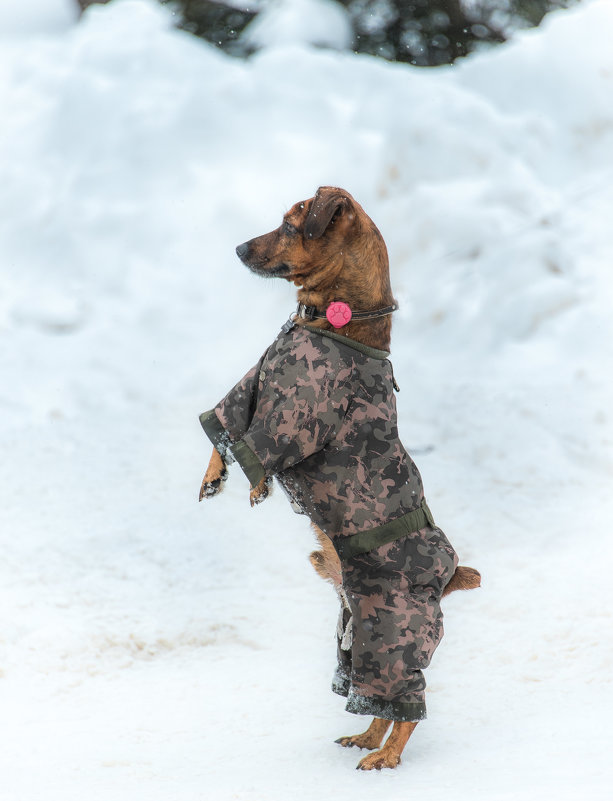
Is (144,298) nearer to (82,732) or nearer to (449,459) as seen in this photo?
(449,459)

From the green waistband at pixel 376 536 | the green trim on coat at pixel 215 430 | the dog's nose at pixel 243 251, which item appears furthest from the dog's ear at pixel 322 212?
the green waistband at pixel 376 536

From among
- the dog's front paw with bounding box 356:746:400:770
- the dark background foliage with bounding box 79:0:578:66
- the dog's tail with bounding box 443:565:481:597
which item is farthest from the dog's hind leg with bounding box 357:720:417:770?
the dark background foliage with bounding box 79:0:578:66

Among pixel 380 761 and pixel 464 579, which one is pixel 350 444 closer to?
pixel 464 579

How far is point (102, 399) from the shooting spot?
470 cm

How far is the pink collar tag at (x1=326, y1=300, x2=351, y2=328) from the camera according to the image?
2.18 m

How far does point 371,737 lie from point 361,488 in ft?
2.44

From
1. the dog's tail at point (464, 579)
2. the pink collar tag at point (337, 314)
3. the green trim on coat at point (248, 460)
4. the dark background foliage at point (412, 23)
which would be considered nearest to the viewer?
the green trim on coat at point (248, 460)

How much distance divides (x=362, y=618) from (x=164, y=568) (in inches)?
63.3

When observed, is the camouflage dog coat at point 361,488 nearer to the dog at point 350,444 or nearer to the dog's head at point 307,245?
the dog at point 350,444

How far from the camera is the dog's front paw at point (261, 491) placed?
85.2 inches

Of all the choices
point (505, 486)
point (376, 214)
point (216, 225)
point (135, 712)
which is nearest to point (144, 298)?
point (216, 225)

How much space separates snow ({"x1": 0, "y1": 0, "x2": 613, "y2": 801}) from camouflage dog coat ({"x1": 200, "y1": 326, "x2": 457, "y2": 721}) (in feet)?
0.94

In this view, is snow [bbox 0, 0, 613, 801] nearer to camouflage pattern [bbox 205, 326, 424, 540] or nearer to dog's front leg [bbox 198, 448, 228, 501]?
camouflage pattern [bbox 205, 326, 424, 540]

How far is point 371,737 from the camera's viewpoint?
2461mm
